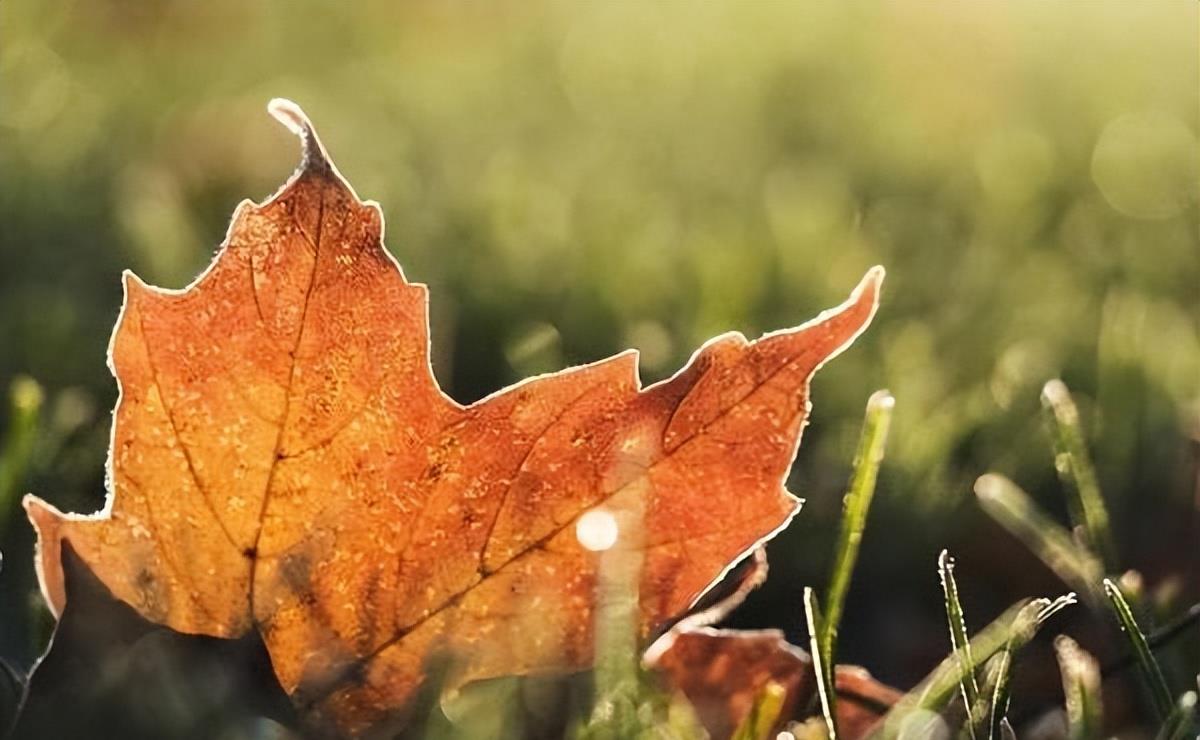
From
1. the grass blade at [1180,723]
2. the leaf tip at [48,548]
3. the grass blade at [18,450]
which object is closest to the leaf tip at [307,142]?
the leaf tip at [48,548]

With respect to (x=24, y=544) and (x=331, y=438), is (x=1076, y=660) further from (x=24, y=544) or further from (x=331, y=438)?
(x=24, y=544)

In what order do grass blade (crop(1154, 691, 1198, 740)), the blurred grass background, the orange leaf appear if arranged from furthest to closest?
the blurred grass background, the orange leaf, grass blade (crop(1154, 691, 1198, 740))

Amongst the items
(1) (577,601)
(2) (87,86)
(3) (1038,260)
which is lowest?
(3) (1038,260)

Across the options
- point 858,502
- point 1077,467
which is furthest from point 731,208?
point 858,502

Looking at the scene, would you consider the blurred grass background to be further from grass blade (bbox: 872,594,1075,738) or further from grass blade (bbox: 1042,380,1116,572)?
grass blade (bbox: 872,594,1075,738)

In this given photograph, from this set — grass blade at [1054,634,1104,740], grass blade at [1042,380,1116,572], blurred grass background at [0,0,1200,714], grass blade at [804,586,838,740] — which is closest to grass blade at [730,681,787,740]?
grass blade at [804,586,838,740]

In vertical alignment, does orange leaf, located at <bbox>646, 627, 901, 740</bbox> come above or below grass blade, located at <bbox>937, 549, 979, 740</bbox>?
below

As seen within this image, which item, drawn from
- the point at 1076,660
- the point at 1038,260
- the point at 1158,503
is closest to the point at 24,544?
the point at 1076,660
